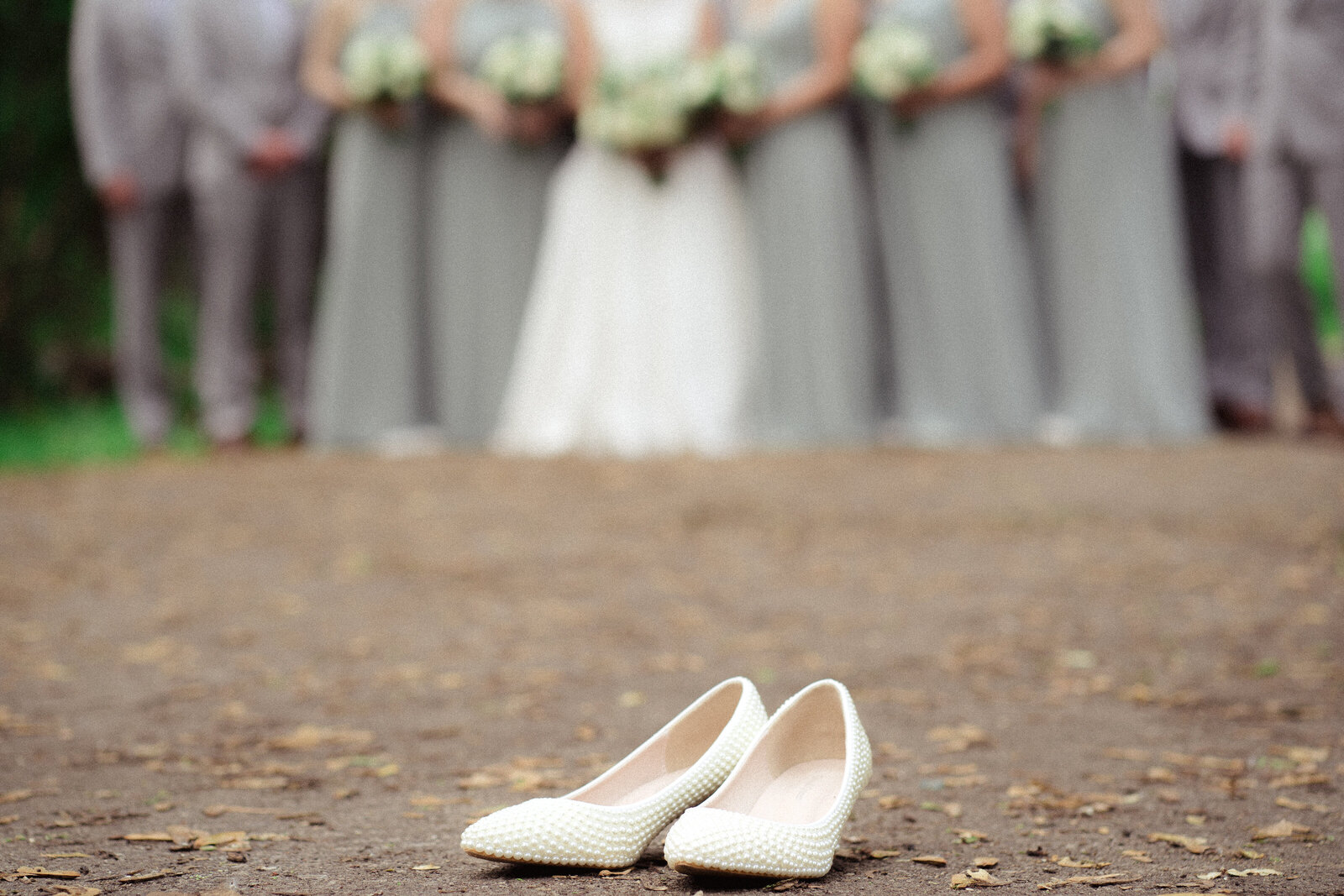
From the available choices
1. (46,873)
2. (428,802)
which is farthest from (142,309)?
(46,873)

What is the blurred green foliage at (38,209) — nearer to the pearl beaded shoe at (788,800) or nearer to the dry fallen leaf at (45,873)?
the dry fallen leaf at (45,873)

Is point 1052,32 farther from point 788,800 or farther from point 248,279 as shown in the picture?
point 788,800

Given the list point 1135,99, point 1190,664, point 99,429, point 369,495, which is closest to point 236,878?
point 1190,664

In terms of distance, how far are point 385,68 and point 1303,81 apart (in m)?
5.15

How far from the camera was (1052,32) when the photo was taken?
28.5ft

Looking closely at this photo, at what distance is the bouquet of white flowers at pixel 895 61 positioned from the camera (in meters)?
8.78

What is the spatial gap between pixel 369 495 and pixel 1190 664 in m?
4.40

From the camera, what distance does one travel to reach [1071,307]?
9.10m

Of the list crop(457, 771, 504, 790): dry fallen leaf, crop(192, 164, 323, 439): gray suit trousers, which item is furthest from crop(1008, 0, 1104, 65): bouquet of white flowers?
crop(457, 771, 504, 790): dry fallen leaf

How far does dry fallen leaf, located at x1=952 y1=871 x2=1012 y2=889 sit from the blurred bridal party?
6516 mm

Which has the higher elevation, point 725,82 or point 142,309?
point 725,82

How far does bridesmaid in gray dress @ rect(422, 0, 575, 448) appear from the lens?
9.53 m

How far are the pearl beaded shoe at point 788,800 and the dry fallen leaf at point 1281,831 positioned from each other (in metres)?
0.68

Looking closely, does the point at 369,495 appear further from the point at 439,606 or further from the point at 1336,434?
the point at 1336,434
